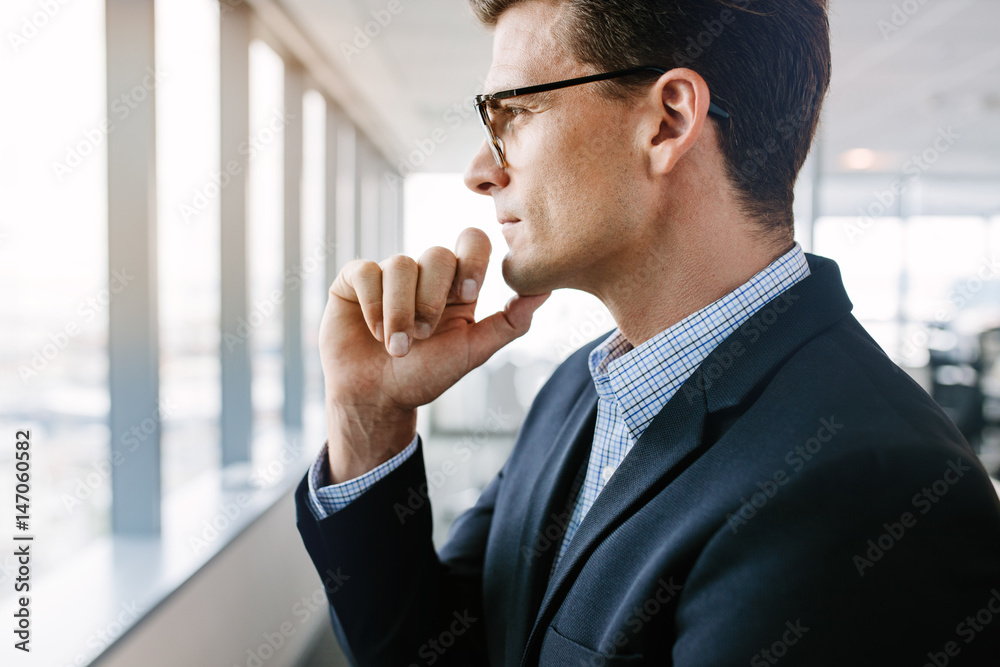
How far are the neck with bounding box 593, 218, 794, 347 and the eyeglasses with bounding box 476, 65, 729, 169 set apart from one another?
199 mm

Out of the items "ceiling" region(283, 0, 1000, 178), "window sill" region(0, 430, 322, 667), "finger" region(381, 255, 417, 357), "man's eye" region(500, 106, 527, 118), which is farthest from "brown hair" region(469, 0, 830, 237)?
"ceiling" region(283, 0, 1000, 178)

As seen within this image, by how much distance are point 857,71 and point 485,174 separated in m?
5.14

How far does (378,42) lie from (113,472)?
3.12 meters

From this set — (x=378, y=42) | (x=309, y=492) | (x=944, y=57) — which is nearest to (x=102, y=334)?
(x=309, y=492)

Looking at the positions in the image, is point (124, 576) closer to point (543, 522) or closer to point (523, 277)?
point (543, 522)

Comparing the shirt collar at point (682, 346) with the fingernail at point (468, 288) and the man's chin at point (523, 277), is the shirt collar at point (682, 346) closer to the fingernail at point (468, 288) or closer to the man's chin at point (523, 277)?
the man's chin at point (523, 277)

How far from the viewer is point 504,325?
4.26ft

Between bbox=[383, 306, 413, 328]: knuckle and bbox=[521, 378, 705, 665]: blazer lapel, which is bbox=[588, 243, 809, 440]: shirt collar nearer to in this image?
bbox=[521, 378, 705, 665]: blazer lapel

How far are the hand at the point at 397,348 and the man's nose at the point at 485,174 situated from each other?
0.09m

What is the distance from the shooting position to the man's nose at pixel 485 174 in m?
1.15

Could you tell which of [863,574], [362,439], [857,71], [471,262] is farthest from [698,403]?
[857,71]

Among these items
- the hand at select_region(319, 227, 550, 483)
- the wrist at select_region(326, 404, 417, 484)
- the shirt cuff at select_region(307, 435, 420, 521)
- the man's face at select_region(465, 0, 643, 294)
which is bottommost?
the shirt cuff at select_region(307, 435, 420, 521)

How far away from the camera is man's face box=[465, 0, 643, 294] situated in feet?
3.48

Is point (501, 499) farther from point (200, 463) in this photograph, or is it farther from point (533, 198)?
point (200, 463)
